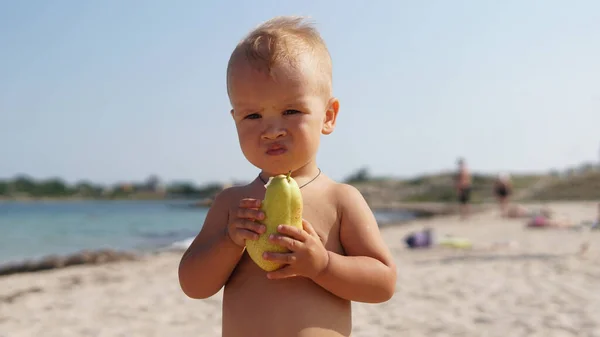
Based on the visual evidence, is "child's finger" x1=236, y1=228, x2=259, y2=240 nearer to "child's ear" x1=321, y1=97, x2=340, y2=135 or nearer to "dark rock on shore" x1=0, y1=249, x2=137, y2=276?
"child's ear" x1=321, y1=97, x2=340, y2=135

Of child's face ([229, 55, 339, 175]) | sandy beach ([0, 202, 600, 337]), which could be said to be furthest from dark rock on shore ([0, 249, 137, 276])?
child's face ([229, 55, 339, 175])

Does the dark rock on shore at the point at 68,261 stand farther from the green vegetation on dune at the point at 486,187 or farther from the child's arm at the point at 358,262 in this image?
the green vegetation on dune at the point at 486,187

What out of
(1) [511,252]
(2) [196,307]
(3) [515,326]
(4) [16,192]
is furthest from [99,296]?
(4) [16,192]

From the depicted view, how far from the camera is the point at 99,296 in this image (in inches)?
303

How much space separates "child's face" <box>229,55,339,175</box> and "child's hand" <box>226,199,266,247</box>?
0.64 ft

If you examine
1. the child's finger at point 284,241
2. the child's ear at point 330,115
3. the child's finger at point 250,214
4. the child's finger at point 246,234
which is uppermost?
the child's ear at point 330,115

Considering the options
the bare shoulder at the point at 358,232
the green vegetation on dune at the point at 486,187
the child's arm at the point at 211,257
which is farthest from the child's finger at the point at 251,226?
the green vegetation on dune at the point at 486,187

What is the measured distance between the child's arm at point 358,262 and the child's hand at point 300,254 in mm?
55

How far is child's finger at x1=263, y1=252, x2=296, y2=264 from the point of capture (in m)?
1.78

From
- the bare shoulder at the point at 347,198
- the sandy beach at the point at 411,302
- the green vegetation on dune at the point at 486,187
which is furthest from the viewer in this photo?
the green vegetation on dune at the point at 486,187

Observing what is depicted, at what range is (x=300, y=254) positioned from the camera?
1802 millimetres

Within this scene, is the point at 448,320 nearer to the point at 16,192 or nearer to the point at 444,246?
the point at 444,246

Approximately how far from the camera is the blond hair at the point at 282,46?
1.94 meters

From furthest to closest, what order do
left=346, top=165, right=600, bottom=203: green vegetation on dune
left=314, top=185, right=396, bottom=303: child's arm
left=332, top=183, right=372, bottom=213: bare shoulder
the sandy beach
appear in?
left=346, top=165, right=600, bottom=203: green vegetation on dune → the sandy beach → left=332, top=183, right=372, bottom=213: bare shoulder → left=314, top=185, right=396, bottom=303: child's arm
